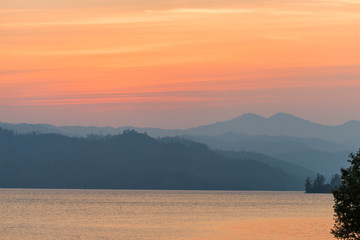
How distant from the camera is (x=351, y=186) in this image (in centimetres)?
6856

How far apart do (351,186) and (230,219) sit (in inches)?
4821

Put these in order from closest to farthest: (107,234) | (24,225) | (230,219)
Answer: (107,234)
(24,225)
(230,219)

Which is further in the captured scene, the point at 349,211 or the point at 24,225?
the point at 24,225

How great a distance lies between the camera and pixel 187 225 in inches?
6555

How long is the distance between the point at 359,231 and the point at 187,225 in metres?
98.5

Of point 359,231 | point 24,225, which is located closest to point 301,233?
point 24,225

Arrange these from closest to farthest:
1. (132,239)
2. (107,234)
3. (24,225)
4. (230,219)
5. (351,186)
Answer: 1. (351,186)
2. (132,239)
3. (107,234)
4. (24,225)
5. (230,219)

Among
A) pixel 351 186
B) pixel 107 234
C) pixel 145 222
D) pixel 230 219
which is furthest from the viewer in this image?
pixel 230 219

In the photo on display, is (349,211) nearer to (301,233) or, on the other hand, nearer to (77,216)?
(301,233)

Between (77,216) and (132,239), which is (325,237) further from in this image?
(77,216)

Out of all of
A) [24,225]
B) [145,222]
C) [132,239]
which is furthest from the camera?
[145,222]

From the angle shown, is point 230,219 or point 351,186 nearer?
point 351,186

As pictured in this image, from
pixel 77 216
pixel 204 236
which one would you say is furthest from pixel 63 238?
pixel 77 216

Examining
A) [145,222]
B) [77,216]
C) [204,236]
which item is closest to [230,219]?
[145,222]
